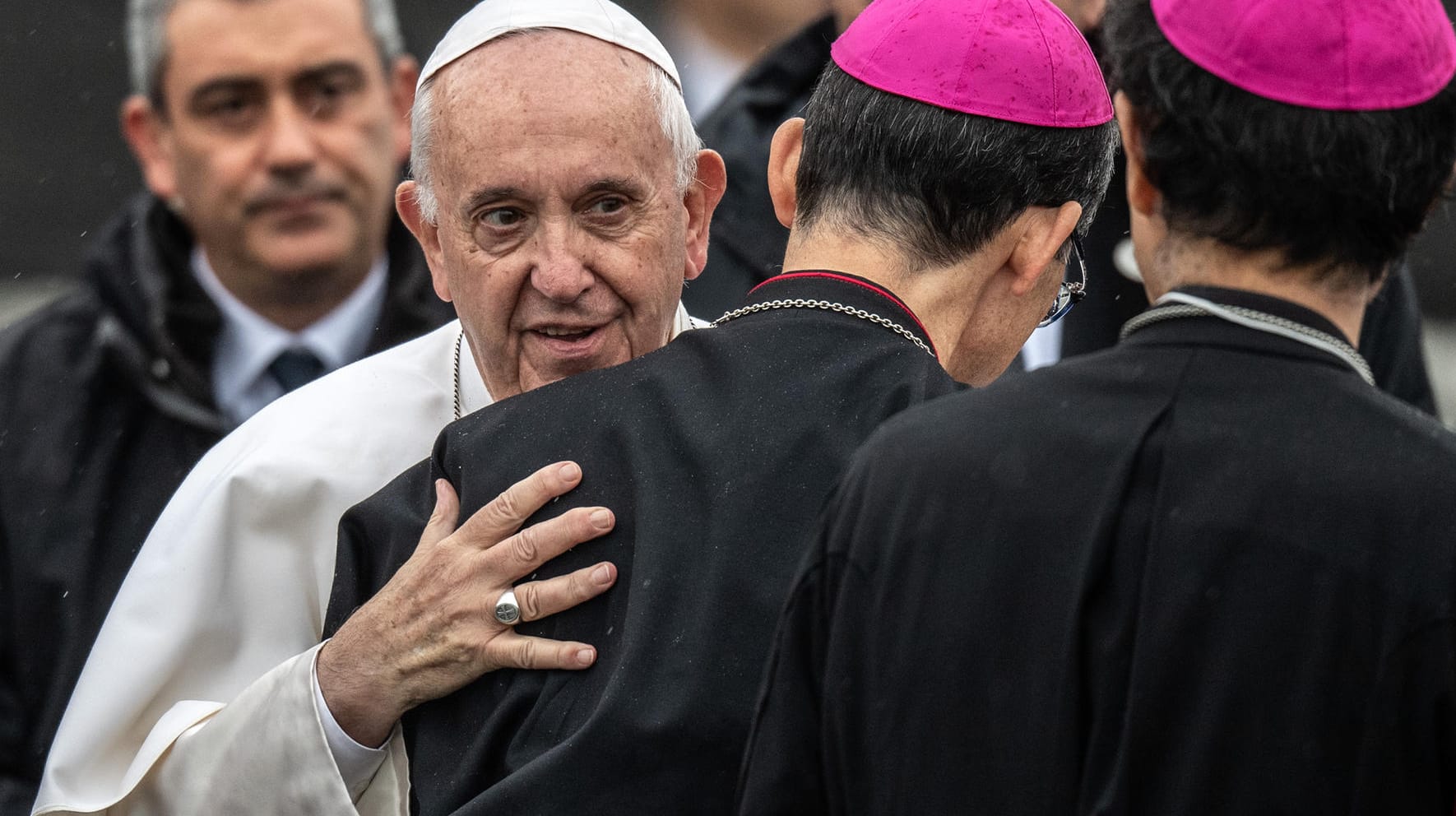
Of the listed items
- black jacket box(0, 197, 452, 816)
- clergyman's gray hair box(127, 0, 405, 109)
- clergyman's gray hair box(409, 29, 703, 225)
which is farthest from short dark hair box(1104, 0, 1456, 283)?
clergyman's gray hair box(127, 0, 405, 109)

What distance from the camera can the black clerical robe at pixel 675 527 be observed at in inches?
85.4

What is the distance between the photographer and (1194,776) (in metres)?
1.75

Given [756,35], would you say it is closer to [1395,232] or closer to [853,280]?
[853,280]

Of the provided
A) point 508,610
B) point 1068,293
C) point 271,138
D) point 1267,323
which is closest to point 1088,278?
point 1068,293

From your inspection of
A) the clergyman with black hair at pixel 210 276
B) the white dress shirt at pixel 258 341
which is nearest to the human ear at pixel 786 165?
the clergyman with black hair at pixel 210 276

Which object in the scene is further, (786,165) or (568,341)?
(568,341)

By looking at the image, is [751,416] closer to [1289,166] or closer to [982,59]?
[982,59]

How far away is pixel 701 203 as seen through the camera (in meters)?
3.31

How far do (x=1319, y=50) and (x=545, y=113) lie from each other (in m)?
1.44

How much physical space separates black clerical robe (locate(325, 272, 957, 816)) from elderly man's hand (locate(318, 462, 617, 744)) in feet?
0.09

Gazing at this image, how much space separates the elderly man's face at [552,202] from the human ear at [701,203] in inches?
5.4

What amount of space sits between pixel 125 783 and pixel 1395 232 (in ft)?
7.30

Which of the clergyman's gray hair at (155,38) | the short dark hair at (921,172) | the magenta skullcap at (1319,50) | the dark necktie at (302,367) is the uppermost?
the magenta skullcap at (1319,50)

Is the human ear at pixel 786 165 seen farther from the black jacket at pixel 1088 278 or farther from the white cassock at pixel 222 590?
the black jacket at pixel 1088 278
